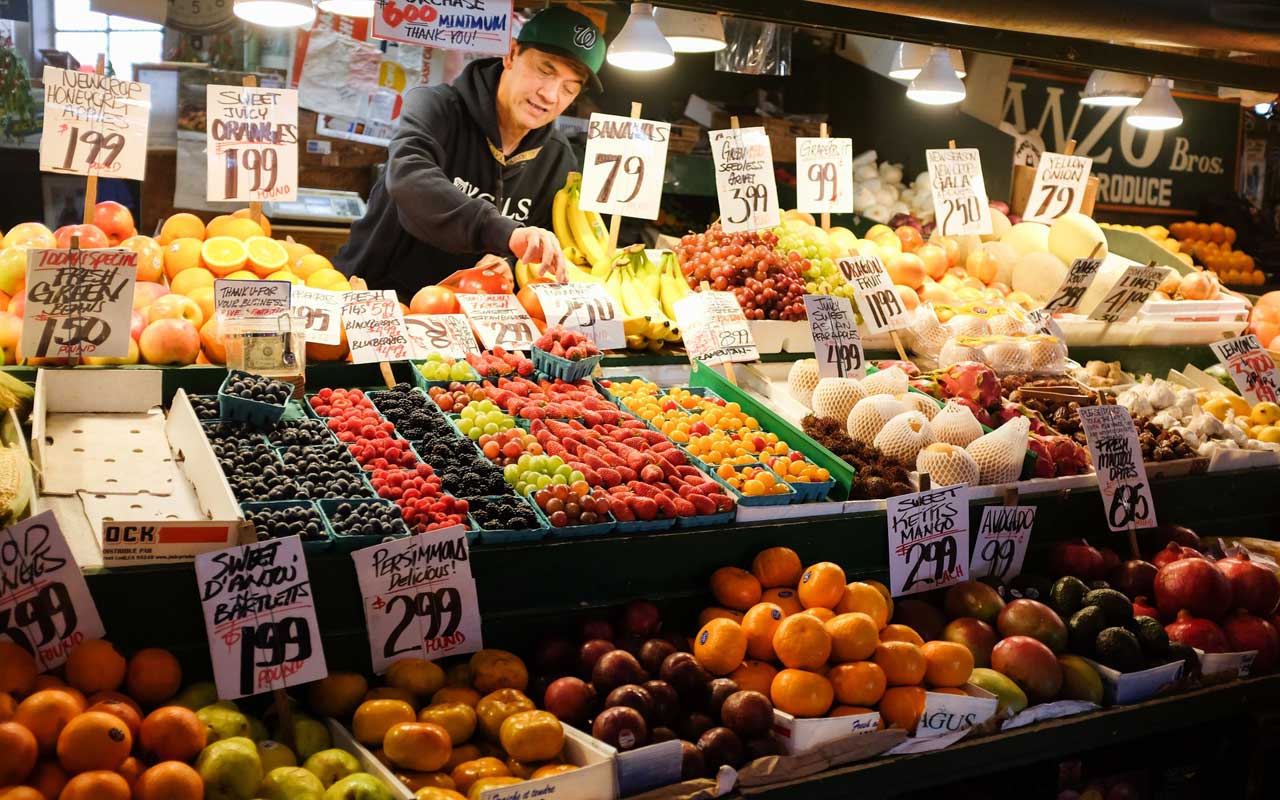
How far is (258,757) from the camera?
218 centimetres

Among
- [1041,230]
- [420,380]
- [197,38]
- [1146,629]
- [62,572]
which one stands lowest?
[1146,629]

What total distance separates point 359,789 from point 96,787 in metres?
0.45

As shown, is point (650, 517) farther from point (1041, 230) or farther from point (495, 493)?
point (1041, 230)

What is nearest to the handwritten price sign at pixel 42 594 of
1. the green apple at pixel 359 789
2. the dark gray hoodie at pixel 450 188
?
the green apple at pixel 359 789

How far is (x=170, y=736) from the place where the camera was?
2.16 metres

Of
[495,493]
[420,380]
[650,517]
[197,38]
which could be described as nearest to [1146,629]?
[650,517]

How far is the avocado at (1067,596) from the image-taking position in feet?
10.9

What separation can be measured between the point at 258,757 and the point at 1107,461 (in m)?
2.67

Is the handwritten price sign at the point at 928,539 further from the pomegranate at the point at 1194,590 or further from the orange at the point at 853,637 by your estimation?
the pomegranate at the point at 1194,590

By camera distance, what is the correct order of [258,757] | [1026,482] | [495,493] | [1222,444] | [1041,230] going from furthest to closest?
[1041,230] → [1222,444] → [1026,482] → [495,493] → [258,757]

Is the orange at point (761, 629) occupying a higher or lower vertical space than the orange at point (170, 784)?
higher

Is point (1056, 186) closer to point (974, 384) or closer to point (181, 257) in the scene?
point (974, 384)

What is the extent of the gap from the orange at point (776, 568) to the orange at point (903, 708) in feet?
1.40

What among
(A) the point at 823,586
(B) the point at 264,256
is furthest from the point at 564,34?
(A) the point at 823,586
